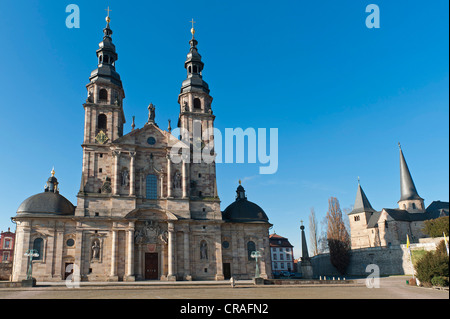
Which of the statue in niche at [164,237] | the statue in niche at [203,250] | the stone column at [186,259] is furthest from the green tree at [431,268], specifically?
the statue in niche at [164,237]

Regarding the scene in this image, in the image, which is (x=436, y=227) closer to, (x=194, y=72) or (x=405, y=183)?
(x=405, y=183)

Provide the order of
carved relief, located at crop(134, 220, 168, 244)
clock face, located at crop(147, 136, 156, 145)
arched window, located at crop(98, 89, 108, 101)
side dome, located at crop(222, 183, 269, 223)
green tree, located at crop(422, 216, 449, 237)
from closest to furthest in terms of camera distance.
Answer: carved relief, located at crop(134, 220, 168, 244) → clock face, located at crop(147, 136, 156, 145) → arched window, located at crop(98, 89, 108, 101) → side dome, located at crop(222, 183, 269, 223) → green tree, located at crop(422, 216, 449, 237)

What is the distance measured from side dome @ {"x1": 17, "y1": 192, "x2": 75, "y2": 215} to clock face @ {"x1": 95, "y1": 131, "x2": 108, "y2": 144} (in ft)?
24.2

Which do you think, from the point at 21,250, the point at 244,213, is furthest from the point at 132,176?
the point at 244,213

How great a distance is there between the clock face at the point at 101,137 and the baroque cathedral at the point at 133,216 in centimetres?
11

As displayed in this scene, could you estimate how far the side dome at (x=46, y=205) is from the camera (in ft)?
127

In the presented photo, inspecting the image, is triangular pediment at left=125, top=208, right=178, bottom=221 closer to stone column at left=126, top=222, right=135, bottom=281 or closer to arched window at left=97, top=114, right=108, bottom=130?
stone column at left=126, top=222, right=135, bottom=281

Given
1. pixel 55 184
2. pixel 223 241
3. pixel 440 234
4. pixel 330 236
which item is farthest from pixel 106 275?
pixel 440 234

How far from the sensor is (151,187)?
4175 cm

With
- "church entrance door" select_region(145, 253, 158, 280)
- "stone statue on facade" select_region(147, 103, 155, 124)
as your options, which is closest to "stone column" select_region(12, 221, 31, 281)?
"church entrance door" select_region(145, 253, 158, 280)

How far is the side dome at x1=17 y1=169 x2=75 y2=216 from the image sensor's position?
38.8 m

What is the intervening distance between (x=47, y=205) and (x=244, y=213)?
2155 cm
